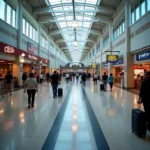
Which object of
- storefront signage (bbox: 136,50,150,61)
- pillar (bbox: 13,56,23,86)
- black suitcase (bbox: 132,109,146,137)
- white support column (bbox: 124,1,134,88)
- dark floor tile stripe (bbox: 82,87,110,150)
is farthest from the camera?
pillar (bbox: 13,56,23,86)

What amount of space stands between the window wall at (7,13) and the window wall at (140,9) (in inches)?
478

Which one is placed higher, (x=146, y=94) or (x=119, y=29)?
(x=119, y=29)

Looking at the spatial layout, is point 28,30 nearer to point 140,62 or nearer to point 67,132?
point 140,62

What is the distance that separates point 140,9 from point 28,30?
14.3 metres

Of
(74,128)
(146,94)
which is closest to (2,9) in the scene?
(74,128)

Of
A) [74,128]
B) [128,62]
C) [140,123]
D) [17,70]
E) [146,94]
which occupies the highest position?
[128,62]

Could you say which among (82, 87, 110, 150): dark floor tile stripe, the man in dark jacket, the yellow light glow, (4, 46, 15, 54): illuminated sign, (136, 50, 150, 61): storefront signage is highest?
(4, 46, 15, 54): illuminated sign

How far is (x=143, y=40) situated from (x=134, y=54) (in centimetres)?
348

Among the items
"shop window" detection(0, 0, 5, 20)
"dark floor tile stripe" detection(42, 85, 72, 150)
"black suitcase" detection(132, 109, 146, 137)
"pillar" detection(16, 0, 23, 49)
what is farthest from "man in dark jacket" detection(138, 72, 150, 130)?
"pillar" detection(16, 0, 23, 49)

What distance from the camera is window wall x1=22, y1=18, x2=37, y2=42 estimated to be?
22359 millimetres

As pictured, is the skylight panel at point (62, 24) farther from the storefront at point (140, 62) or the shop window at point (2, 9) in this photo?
the storefront at point (140, 62)

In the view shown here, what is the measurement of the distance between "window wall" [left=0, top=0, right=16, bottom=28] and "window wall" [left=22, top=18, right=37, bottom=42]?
10.6ft

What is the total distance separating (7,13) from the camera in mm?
17281

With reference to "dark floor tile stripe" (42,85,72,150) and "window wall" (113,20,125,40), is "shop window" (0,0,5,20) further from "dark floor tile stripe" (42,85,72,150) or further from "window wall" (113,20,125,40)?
"window wall" (113,20,125,40)
